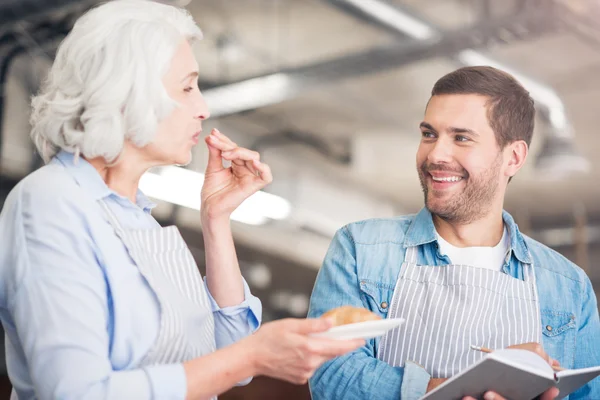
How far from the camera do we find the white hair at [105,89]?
140 cm

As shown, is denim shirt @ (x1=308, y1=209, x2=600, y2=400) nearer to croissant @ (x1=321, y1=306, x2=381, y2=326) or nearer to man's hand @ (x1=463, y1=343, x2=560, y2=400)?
man's hand @ (x1=463, y1=343, x2=560, y2=400)

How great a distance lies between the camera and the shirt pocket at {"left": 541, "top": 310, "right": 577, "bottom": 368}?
2.07 meters

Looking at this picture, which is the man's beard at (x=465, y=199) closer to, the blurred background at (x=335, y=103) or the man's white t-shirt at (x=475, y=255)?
the man's white t-shirt at (x=475, y=255)

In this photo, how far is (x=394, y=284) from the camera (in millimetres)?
2096

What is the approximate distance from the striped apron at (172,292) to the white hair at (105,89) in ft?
0.45

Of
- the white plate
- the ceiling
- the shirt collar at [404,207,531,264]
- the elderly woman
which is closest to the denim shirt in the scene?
the shirt collar at [404,207,531,264]

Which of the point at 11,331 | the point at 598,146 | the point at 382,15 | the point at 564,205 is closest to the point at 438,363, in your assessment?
the point at 11,331

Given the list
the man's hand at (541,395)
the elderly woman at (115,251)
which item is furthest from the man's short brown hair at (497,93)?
the elderly woman at (115,251)

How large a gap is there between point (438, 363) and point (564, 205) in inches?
329

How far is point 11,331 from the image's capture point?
1.39m

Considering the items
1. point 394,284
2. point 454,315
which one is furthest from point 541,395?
point 394,284

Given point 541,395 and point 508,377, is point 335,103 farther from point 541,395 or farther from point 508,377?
point 508,377

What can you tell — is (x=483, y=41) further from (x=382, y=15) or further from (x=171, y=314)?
(x=171, y=314)

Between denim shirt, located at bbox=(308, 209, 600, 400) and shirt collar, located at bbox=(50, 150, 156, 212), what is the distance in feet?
2.55
